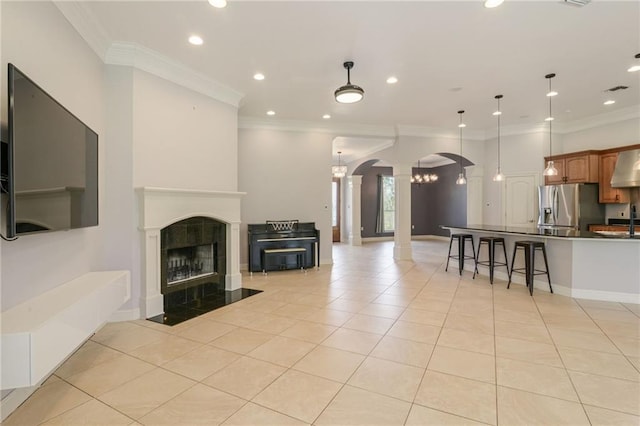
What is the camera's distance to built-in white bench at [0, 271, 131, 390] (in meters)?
1.74

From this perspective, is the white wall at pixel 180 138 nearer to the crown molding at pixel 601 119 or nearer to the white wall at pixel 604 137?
the crown molding at pixel 601 119

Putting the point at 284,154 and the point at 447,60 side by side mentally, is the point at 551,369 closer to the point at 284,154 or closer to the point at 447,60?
the point at 447,60

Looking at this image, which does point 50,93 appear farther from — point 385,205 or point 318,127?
point 385,205

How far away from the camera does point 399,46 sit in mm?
3699

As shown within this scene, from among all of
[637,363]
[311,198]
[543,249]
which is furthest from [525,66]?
[311,198]

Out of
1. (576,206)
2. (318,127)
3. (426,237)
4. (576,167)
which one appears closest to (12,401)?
(318,127)

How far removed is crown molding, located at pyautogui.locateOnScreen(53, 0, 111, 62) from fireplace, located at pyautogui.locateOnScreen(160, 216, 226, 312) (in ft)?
7.11

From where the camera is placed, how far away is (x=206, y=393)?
7.32 ft

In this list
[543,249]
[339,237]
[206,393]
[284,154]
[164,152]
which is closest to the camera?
[206,393]

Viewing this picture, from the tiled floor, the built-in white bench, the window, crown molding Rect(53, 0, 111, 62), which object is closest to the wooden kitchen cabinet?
the tiled floor

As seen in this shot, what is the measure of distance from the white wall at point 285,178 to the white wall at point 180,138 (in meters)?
1.40

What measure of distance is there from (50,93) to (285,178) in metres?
4.45

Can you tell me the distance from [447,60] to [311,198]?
3863mm

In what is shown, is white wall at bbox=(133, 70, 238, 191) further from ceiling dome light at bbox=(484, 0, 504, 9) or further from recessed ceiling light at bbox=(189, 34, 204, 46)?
ceiling dome light at bbox=(484, 0, 504, 9)
